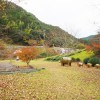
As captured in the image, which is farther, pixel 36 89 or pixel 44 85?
pixel 44 85

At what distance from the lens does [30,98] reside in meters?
13.0

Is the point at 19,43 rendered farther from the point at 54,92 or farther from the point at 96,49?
the point at 54,92

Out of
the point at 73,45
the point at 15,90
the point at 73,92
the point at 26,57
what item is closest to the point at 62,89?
the point at 73,92

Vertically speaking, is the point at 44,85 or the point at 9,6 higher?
the point at 9,6

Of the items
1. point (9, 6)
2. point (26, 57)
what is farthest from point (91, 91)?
point (26, 57)

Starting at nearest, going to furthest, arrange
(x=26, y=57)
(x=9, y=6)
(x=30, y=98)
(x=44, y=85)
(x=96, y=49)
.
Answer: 1. (x=9, y=6)
2. (x=30, y=98)
3. (x=44, y=85)
4. (x=26, y=57)
5. (x=96, y=49)

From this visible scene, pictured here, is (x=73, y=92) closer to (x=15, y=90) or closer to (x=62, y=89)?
(x=62, y=89)

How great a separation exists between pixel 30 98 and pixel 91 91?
3.78 metres

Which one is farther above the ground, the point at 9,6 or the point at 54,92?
the point at 9,6

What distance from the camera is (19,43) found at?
72.4 metres

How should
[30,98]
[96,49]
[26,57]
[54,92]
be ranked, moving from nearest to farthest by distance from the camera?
[30,98] → [54,92] → [26,57] → [96,49]

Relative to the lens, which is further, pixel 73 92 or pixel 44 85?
pixel 44 85

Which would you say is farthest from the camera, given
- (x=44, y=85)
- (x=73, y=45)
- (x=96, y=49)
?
(x=73, y=45)

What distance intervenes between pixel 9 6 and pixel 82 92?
6042 mm
